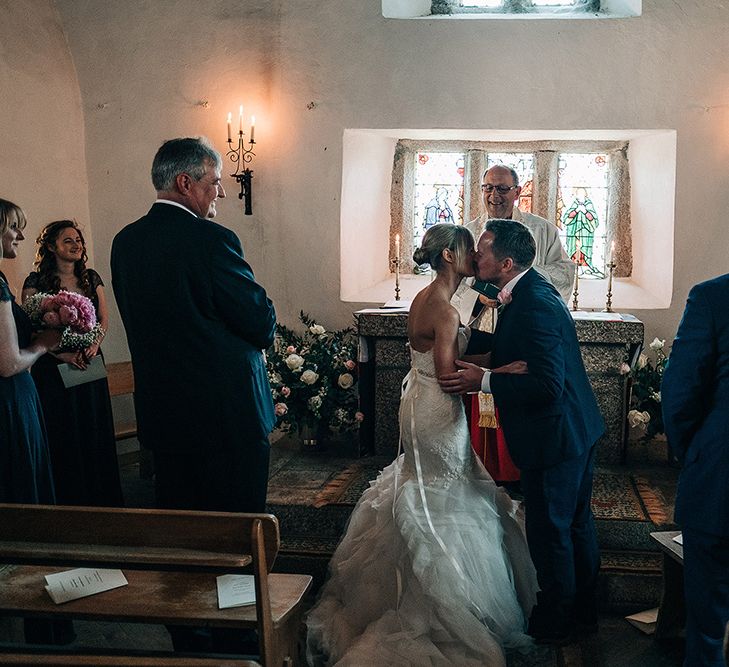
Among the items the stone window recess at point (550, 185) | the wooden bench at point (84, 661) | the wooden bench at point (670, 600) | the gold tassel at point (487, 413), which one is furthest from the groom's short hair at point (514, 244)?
the stone window recess at point (550, 185)

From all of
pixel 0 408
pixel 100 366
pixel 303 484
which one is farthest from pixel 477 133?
pixel 0 408

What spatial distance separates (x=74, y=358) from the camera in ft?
14.4

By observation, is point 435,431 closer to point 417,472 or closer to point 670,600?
point 417,472

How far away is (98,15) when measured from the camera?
21.6ft

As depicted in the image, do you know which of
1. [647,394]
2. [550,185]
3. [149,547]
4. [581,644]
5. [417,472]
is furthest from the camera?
[550,185]

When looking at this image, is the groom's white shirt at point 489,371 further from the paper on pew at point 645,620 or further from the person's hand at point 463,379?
the paper on pew at point 645,620

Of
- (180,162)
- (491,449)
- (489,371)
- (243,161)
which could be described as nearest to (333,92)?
(243,161)

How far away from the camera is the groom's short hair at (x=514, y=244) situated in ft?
12.0

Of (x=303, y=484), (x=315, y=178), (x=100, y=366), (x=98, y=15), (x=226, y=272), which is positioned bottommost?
(x=303, y=484)

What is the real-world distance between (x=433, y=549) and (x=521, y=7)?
15.7 feet

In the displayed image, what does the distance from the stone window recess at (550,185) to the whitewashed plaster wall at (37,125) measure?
2.68 meters

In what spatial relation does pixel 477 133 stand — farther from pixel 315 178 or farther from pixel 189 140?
pixel 189 140

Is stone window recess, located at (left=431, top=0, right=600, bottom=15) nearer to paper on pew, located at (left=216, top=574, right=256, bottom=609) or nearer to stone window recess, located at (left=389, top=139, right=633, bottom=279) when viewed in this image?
stone window recess, located at (left=389, top=139, right=633, bottom=279)

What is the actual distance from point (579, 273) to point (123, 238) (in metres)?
4.74
